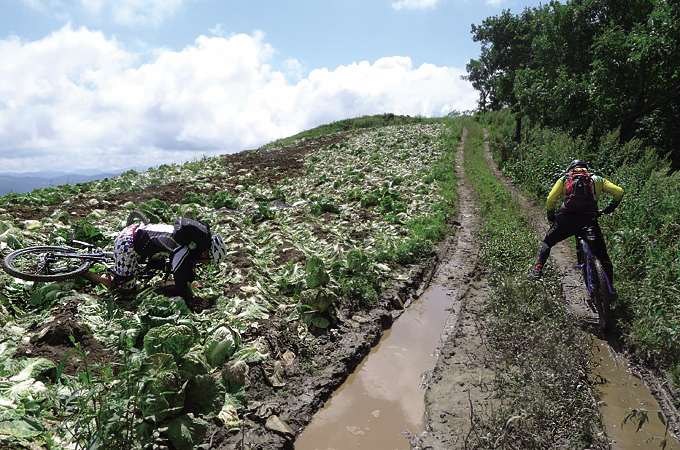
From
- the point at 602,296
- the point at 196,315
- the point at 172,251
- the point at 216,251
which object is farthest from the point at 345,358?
the point at 602,296

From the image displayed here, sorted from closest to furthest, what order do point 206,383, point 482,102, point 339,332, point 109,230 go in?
point 206,383 < point 339,332 < point 109,230 < point 482,102

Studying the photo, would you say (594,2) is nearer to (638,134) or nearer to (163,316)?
(638,134)

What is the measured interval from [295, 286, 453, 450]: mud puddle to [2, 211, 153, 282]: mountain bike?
3015 millimetres

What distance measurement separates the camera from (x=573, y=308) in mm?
5168

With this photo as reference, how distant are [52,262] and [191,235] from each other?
77.1 inches

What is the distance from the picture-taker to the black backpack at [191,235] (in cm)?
431

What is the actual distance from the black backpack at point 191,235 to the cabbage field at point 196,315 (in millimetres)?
684

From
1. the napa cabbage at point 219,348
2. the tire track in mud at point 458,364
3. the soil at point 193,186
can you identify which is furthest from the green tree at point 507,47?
the napa cabbage at point 219,348

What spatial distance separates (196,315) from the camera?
14.0 ft

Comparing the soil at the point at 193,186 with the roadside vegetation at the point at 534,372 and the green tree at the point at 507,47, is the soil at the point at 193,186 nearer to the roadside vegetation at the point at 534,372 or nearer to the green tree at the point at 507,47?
the roadside vegetation at the point at 534,372

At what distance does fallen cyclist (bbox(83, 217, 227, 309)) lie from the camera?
434cm

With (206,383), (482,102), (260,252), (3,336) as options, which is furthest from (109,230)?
(482,102)

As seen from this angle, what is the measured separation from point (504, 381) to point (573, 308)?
2.42m

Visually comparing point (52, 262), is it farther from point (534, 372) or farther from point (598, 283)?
point (598, 283)
